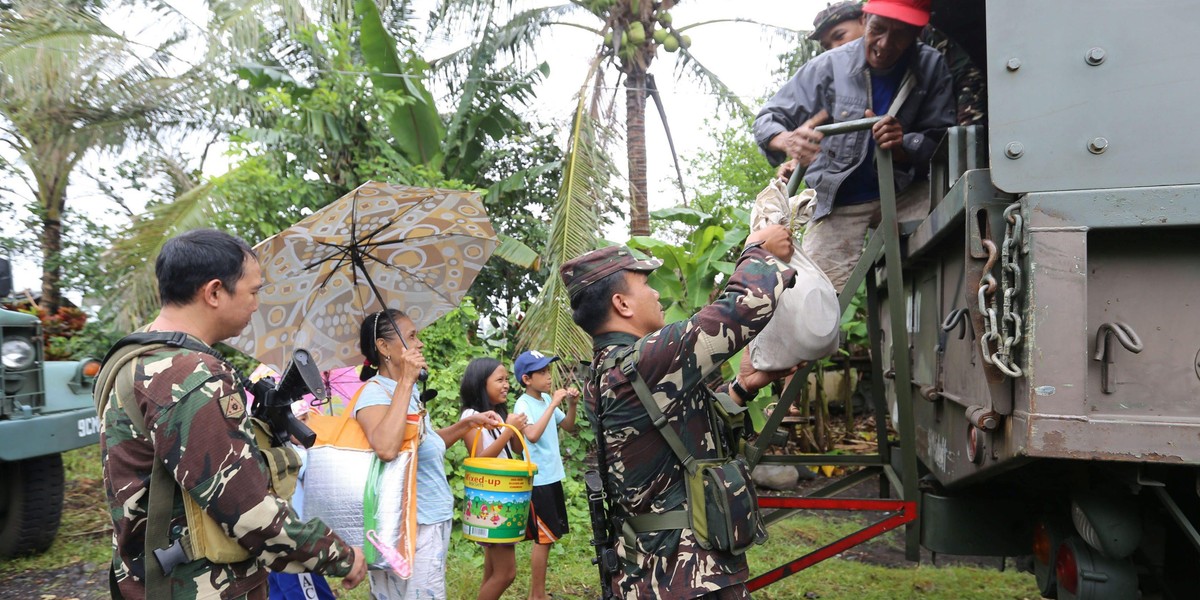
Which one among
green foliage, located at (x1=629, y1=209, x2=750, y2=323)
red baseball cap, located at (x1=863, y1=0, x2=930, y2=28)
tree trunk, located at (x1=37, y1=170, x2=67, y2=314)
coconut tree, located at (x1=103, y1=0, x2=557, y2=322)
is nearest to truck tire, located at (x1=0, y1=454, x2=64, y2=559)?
coconut tree, located at (x1=103, y1=0, x2=557, y2=322)

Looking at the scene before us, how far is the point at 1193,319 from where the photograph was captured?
6.64 ft

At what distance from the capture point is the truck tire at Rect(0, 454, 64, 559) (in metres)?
5.16

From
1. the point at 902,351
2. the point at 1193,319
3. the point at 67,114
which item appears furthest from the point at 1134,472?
the point at 67,114

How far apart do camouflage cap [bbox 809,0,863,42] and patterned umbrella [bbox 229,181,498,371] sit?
2.02 meters

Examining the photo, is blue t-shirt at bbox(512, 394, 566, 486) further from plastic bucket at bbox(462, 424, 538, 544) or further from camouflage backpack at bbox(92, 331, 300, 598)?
camouflage backpack at bbox(92, 331, 300, 598)

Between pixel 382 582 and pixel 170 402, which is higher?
pixel 170 402

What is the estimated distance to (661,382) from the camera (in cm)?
222

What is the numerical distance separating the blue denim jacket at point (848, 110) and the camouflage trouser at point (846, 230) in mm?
70

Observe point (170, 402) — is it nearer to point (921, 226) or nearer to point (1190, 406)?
point (1190, 406)

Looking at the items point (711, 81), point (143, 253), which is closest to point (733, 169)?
point (711, 81)

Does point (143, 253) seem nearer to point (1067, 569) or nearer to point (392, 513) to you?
point (392, 513)

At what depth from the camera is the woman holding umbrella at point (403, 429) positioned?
288cm

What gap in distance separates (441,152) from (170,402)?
6668mm

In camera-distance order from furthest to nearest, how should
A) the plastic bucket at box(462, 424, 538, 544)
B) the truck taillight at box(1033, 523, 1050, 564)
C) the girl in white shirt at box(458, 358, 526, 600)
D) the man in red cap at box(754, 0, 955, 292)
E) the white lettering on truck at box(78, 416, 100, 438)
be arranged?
the white lettering on truck at box(78, 416, 100, 438) → the girl in white shirt at box(458, 358, 526, 600) → the plastic bucket at box(462, 424, 538, 544) → the man in red cap at box(754, 0, 955, 292) → the truck taillight at box(1033, 523, 1050, 564)
